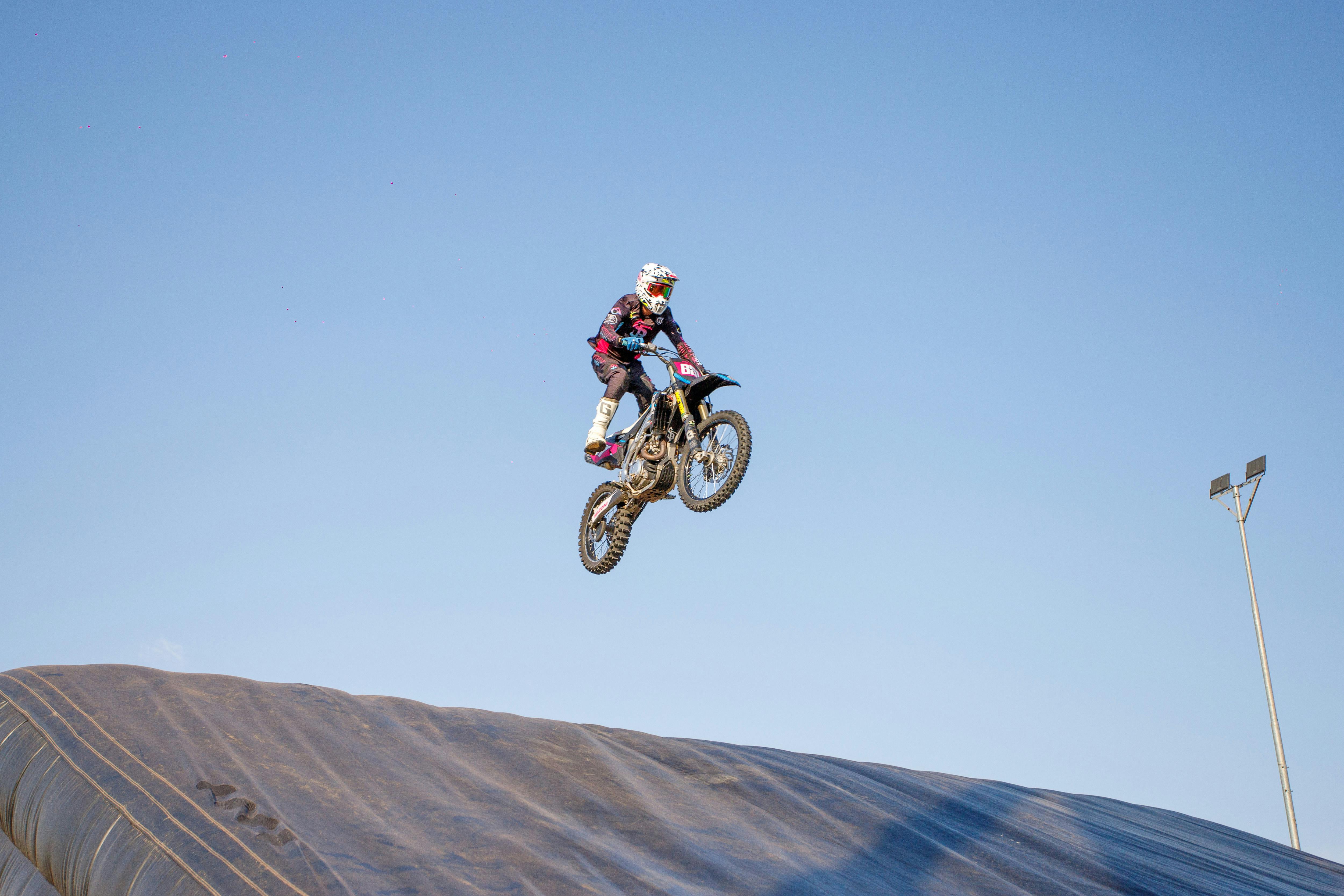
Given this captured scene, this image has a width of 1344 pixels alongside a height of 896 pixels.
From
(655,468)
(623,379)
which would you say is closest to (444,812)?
(655,468)

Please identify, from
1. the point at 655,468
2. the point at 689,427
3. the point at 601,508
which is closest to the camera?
the point at 689,427

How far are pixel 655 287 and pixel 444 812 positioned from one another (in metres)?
7.00

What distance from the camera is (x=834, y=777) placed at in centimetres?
593

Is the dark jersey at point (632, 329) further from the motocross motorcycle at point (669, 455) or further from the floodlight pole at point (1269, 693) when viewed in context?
the floodlight pole at point (1269, 693)

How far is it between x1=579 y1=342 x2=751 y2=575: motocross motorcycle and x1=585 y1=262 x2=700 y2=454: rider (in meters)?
0.14

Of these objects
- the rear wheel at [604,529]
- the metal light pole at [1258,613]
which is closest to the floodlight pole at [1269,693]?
the metal light pole at [1258,613]

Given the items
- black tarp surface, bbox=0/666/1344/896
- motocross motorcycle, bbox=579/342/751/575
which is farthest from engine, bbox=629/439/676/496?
black tarp surface, bbox=0/666/1344/896

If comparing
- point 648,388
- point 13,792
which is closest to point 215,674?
point 13,792

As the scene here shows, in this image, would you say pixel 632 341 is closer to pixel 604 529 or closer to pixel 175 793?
pixel 604 529

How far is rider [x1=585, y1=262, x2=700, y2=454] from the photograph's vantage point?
33.9ft

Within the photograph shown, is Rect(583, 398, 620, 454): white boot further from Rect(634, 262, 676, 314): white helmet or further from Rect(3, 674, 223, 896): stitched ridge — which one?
Rect(3, 674, 223, 896): stitched ridge

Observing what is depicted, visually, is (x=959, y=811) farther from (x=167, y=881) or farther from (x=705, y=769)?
(x=167, y=881)

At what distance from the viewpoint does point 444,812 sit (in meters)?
4.10

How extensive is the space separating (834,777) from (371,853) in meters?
3.16
